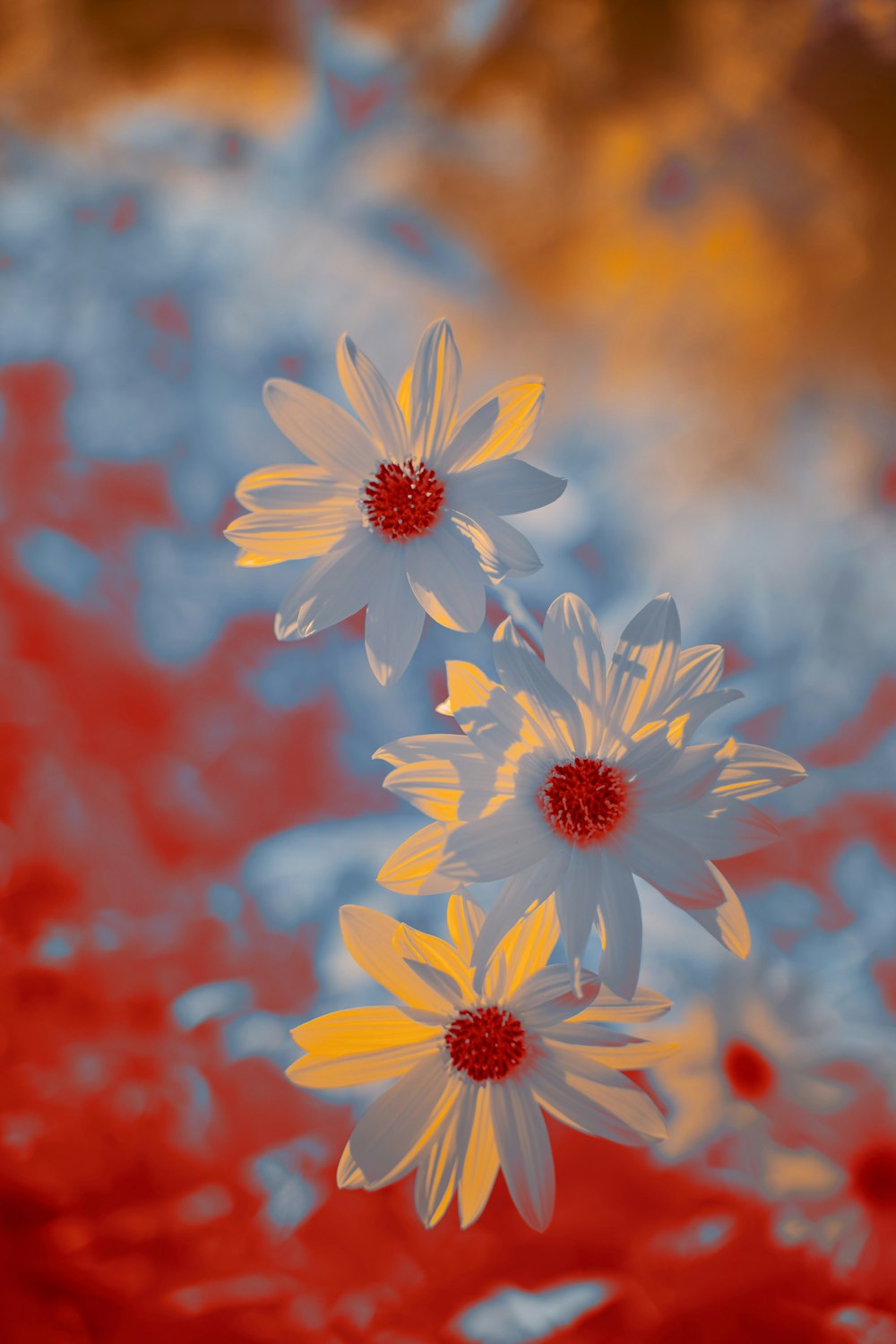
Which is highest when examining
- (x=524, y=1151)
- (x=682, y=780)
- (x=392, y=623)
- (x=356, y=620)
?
(x=356, y=620)

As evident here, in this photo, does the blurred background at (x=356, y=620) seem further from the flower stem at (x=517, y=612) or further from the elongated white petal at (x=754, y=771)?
the elongated white petal at (x=754, y=771)

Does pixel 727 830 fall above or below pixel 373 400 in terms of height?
below

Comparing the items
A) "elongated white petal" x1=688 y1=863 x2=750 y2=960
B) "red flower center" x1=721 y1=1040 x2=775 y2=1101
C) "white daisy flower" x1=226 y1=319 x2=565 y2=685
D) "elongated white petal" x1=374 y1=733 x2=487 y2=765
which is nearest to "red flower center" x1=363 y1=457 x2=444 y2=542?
"white daisy flower" x1=226 y1=319 x2=565 y2=685

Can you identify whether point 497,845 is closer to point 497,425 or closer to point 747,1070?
point 497,425

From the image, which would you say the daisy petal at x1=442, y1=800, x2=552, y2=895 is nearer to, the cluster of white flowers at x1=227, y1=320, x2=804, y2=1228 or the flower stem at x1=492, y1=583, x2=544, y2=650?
the cluster of white flowers at x1=227, y1=320, x2=804, y2=1228

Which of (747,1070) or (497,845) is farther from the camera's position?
(747,1070)

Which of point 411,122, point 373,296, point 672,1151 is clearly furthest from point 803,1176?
point 411,122

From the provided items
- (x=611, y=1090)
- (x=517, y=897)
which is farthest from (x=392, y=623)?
(x=611, y=1090)
